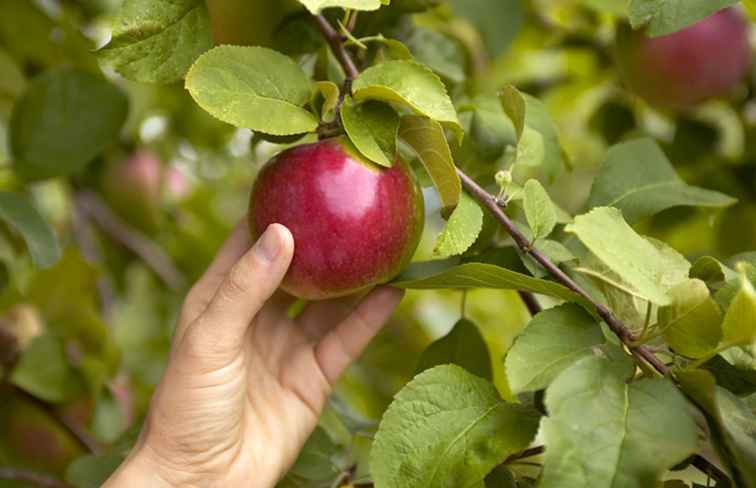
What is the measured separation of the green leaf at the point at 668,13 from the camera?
2.14 feet

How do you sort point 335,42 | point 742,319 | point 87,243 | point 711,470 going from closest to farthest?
point 742,319
point 711,470
point 335,42
point 87,243

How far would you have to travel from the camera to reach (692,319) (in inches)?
22.2

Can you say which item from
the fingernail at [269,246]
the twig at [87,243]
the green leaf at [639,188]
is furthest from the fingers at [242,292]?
the twig at [87,243]

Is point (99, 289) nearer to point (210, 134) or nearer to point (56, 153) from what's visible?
point (210, 134)

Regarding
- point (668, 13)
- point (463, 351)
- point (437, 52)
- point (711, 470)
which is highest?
point (668, 13)

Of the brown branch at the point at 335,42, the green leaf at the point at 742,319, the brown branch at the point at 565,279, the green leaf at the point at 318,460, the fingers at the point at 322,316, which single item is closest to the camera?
the green leaf at the point at 742,319

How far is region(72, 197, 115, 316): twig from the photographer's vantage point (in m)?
1.54

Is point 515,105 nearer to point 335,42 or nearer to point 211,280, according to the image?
point 335,42

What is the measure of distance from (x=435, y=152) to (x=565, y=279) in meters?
0.14

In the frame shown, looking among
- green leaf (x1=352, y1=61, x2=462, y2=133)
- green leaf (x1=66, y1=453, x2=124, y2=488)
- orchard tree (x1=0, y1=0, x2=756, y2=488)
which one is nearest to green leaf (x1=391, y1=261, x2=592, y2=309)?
orchard tree (x1=0, y1=0, x2=756, y2=488)

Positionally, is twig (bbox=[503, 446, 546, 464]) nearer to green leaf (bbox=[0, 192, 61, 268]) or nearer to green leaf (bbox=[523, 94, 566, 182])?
green leaf (bbox=[523, 94, 566, 182])

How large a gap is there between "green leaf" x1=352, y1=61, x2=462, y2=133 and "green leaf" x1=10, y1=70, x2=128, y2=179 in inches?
21.7

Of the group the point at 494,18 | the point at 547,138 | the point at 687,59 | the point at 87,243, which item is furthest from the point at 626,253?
the point at 87,243

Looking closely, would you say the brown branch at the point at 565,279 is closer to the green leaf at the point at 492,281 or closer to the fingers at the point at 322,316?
the green leaf at the point at 492,281
